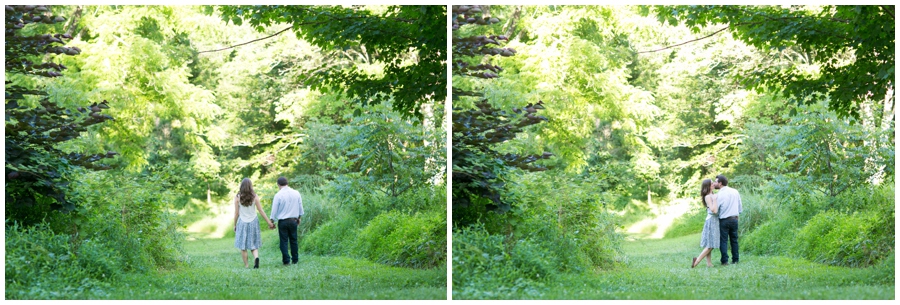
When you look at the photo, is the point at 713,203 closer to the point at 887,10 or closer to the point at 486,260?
the point at 887,10

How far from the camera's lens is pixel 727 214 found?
668 cm

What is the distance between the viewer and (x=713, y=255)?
6758 mm

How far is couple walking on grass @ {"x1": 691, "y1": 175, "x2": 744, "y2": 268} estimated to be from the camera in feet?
21.7

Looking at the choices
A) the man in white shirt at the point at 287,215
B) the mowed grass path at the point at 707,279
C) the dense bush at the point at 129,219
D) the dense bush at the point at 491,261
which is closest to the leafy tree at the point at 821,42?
the mowed grass path at the point at 707,279

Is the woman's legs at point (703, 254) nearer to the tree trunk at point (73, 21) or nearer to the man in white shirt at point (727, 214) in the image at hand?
the man in white shirt at point (727, 214)

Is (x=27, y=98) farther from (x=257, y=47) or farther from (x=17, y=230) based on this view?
(x=257, y=47)

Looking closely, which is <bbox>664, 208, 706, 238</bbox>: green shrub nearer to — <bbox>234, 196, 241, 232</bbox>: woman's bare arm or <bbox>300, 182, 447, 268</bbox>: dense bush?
<bbox>300, 182, 447, 268</bbox>: dense bush

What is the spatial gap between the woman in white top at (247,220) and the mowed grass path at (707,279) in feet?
8.38

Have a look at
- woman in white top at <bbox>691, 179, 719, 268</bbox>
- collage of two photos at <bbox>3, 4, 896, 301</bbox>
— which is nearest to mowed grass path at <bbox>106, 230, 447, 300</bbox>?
collage of two photos at <bbox>3, 4, 896, 301</bbox>

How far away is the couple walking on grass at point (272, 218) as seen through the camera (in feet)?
21.6

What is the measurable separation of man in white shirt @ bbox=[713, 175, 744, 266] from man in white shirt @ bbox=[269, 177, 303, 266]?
3537 mm

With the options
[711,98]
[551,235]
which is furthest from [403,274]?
[711,98]

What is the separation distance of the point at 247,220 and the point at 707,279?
149 inches
